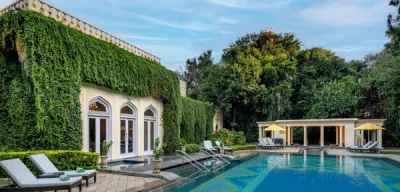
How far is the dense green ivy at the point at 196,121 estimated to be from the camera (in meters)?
20.5

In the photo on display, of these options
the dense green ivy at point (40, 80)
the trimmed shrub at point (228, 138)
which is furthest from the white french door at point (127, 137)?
the trimmed shrub at point (228, 138)

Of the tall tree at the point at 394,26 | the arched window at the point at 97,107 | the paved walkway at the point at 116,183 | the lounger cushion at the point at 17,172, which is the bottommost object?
the paved walkway at the point at 116,183

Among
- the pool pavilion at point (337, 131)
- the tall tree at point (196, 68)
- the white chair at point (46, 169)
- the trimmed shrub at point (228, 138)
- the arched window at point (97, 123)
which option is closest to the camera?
the white chair at point (46, 169)

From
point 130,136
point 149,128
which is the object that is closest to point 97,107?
point 130,136

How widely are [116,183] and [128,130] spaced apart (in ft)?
23.5

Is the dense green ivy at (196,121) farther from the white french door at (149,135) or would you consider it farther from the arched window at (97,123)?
the arched window at (97,123)

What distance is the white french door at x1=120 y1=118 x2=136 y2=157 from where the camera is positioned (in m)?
14.3

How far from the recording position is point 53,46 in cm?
1011

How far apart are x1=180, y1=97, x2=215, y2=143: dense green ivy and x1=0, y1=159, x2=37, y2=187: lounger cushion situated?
14118mm

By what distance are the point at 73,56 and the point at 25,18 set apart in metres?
1.97

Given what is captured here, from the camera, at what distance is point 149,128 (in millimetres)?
16750

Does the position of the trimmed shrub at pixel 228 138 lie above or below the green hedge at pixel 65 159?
below

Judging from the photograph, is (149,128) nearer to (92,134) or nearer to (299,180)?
(92,134)

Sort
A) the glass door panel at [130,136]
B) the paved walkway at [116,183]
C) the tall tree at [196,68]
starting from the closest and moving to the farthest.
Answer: the paved walkway at [116,183], the glass door panel at [130,136], the tall tree at [196,68]
